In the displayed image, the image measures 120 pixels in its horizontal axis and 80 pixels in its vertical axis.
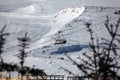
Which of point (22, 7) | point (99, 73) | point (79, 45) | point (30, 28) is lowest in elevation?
point (99, 73)

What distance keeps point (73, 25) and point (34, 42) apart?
310 inches

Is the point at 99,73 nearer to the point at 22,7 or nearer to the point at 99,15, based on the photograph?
the point at 99,15

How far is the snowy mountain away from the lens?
23.3 meters

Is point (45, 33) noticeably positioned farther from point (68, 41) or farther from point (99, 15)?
point (99, 15)

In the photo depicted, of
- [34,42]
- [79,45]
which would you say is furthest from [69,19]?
[79,45]

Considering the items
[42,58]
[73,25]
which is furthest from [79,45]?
[73,25]

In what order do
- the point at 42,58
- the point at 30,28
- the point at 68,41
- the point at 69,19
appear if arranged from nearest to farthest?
the point at 42,58 < the point at 68,41 < the point at 30,28 < the point at 69,19

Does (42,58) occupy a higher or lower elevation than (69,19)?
lower

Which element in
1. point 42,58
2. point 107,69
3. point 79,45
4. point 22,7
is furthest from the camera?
point 22,7

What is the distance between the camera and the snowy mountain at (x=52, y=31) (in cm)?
Answer: 2334

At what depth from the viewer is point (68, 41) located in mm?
30031

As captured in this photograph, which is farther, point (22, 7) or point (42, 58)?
point (22, 7)

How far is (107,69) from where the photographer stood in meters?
3.18

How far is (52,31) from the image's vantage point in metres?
36.5
